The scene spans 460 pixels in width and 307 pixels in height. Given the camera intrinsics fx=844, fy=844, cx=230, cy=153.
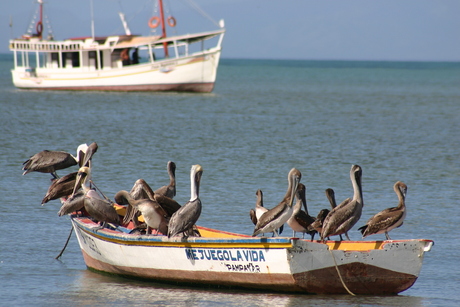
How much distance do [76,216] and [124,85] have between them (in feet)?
135

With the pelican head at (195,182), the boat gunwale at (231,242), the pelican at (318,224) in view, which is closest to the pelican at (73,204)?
the boat gunwale at (231,242)

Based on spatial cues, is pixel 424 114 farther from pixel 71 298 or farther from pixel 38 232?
pixel 71 298

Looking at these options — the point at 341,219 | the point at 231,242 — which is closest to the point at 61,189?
the point at 231,242

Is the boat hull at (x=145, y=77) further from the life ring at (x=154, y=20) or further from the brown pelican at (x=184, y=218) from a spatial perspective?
the brown pelican at (x=184, y=218)

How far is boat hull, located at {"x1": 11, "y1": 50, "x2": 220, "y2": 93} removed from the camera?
170 ft

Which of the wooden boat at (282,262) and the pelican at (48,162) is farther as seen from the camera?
the pelican at (48,162)

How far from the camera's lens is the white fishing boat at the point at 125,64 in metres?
51.4

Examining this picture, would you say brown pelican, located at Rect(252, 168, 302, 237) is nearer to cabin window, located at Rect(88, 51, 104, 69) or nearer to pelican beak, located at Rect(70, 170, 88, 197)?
pelican beak, located at Rect(70, 170, 88, 197)

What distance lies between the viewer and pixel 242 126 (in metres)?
35.3

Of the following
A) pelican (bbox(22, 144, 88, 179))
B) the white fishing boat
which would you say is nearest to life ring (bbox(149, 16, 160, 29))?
the white fishing boat

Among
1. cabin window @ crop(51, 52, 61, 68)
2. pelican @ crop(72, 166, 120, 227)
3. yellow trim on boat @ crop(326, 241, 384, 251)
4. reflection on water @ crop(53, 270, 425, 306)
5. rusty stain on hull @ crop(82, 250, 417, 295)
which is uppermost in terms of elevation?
pelican @ crop(72, 166, 120, 227)

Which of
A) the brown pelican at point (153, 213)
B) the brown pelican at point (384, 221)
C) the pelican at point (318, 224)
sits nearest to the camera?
the brown pelican at point (384, 221)

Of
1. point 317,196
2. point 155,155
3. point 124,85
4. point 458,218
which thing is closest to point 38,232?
point 317,196

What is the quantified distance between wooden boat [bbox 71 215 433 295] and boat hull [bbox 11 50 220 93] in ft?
134
